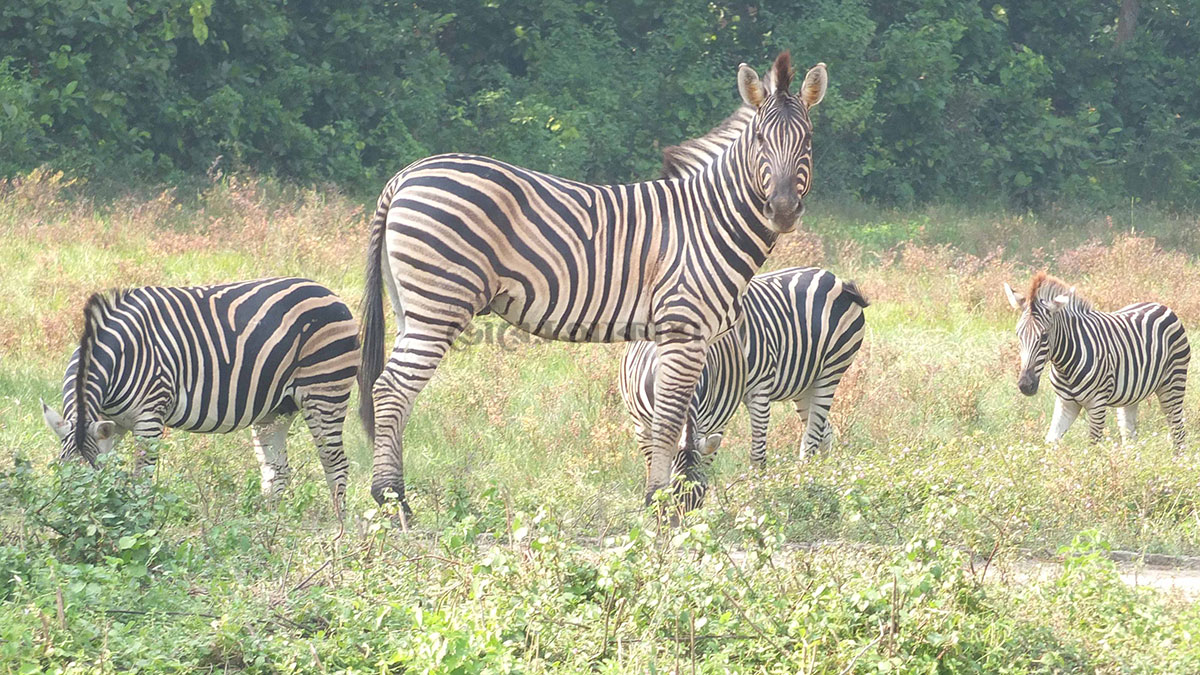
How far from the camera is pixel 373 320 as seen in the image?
7004 mm

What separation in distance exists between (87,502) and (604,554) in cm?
215

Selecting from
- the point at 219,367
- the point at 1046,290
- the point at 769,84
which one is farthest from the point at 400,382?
the point at 1046,290

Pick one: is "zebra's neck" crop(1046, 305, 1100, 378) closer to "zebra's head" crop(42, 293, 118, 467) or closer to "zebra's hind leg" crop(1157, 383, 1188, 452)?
"zebra's hind leg" crop(1157, 383, 1188, 452)

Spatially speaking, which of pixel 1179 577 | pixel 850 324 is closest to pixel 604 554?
pixel 1179 577

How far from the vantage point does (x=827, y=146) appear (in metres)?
23.3

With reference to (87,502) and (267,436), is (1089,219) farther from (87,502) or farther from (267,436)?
(87,502)

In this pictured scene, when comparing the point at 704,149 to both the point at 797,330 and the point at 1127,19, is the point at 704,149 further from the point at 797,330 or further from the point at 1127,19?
the point at 1127,19

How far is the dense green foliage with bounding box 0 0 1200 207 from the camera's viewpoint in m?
17.2

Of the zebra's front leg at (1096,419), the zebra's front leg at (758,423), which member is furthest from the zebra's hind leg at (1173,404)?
the zebra's front leg at (758,423)

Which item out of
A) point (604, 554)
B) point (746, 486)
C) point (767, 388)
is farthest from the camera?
point (767, 388)

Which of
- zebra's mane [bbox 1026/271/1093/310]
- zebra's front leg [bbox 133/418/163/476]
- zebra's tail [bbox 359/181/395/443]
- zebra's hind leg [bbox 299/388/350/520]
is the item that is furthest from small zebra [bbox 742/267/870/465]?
zebra's front leg [bbox 133/418/163/476]

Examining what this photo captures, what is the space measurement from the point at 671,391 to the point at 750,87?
163 centimetres

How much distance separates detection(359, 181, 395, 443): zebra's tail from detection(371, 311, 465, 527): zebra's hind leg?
11.1 inches

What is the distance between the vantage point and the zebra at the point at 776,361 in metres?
7.97
